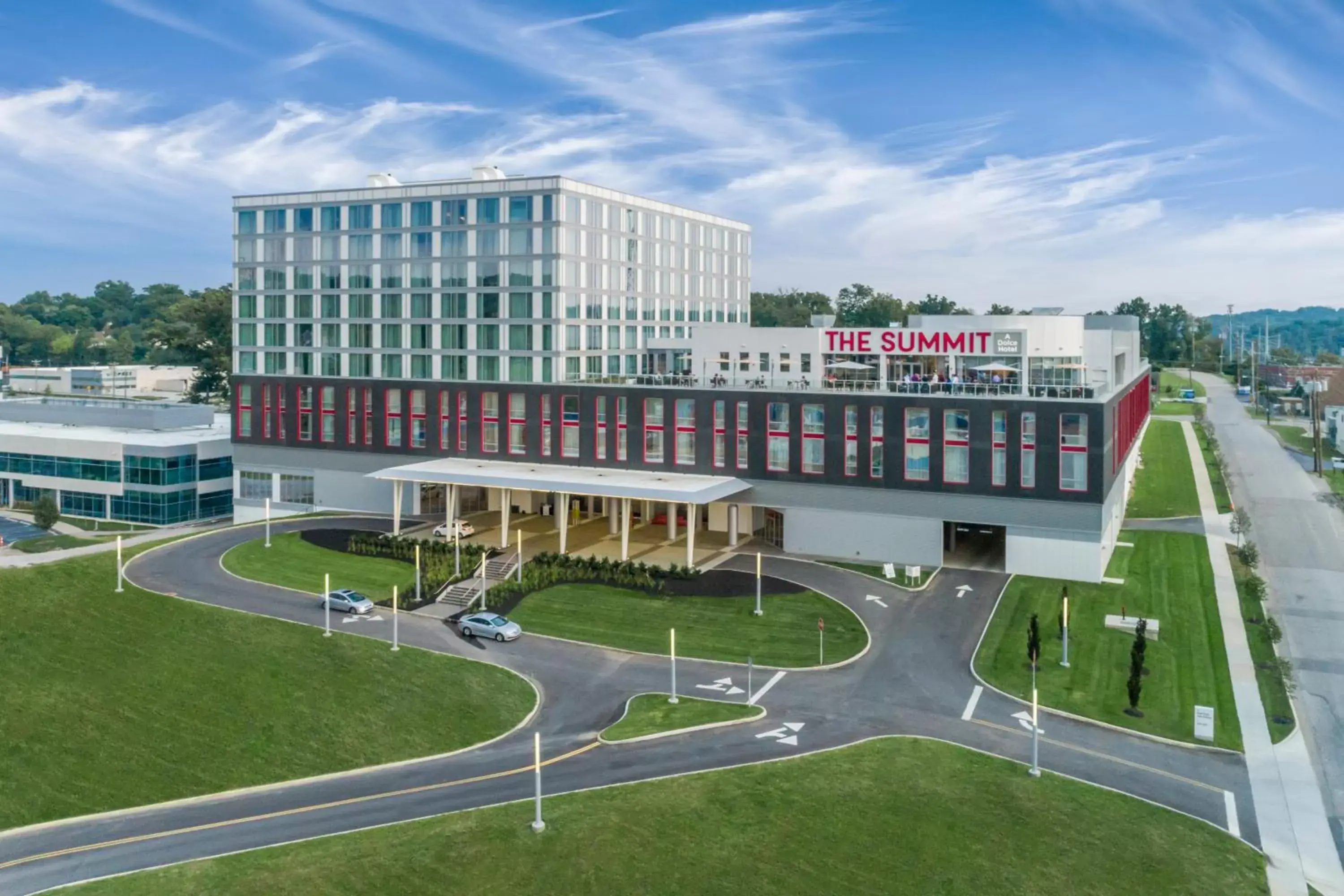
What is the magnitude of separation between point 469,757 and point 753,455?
3430 cm

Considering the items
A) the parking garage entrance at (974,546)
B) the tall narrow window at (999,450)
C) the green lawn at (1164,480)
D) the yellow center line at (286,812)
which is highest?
the tall narrow window at (999,450)

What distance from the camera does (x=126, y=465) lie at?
307 ft

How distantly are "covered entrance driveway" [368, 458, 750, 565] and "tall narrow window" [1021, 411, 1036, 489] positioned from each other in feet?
58.5

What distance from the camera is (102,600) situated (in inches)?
2279

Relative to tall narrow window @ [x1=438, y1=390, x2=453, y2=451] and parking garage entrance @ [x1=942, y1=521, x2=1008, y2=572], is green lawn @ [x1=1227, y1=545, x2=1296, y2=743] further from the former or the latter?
tall narrow window @ [x1=438, y1=390, x2=453, y2=451]

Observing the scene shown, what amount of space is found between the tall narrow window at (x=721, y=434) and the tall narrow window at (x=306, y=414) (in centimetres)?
3593

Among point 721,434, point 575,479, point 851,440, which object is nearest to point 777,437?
point 721,434

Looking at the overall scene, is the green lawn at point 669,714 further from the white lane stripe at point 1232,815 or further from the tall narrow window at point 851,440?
the tall narrow window at point 851,440

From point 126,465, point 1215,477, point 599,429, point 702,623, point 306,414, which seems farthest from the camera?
point 1215,477

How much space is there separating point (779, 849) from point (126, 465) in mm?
79296

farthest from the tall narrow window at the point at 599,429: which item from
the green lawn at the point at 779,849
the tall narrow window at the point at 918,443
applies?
the green lawn at the point at 779,849

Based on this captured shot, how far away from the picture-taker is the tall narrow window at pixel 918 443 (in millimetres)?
66250

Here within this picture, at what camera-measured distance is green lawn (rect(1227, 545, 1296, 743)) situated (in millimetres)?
44844

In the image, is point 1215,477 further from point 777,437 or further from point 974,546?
point 777,437
